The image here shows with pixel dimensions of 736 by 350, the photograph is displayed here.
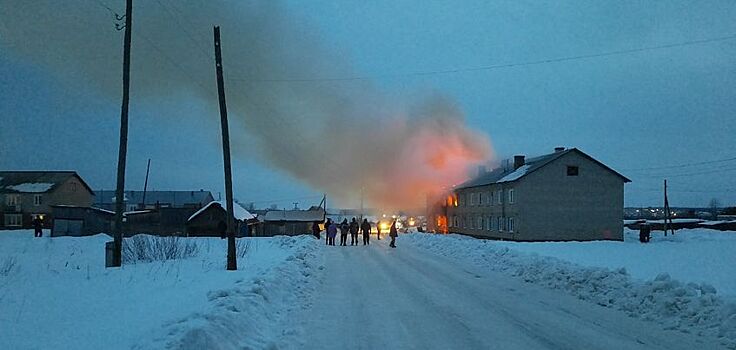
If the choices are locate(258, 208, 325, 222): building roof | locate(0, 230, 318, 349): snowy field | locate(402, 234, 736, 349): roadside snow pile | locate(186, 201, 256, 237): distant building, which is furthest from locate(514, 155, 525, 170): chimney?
locate(0, 230, 318, 349): snowy field

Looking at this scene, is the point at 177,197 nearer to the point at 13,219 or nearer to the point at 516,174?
the point at 13,219

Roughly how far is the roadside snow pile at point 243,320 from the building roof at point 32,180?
70953 millimetres

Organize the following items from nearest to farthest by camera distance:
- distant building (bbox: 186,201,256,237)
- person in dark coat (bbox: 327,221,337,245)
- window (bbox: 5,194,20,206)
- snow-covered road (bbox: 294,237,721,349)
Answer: snow-covered road (bbox: 294,237,721,349) < person in dark coat (bbox: 327,221,337,245) < distant building (bbox: 186,201,256,237) < window (bbox: 5,194,20,206)

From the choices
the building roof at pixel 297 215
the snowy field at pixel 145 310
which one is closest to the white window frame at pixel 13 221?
the building roof at pixel 297 215

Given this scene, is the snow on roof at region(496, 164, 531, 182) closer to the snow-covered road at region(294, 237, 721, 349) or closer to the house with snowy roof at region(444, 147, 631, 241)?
the house with snowy roof at region(444, 147, 631, 241)

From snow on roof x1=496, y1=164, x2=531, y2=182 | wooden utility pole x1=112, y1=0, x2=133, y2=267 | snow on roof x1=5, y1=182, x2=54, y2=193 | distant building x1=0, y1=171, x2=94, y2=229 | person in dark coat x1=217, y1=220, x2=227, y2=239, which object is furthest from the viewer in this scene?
snow on roof x1=5, y1=182, x2=54, y2=193

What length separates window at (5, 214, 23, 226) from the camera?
7068 cm

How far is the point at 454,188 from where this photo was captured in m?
69.1

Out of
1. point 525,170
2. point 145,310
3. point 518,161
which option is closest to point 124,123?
point 145,310

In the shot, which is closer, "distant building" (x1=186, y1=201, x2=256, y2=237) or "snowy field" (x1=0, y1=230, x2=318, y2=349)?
"snowy field" (x1=0, y1=230, x2=318, y2=349)

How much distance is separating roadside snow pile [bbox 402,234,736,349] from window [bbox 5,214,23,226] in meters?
71.8

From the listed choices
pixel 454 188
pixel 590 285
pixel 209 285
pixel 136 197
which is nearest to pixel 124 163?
pixel 209 285

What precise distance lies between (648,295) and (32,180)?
263ft

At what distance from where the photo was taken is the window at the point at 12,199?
7125 cm
